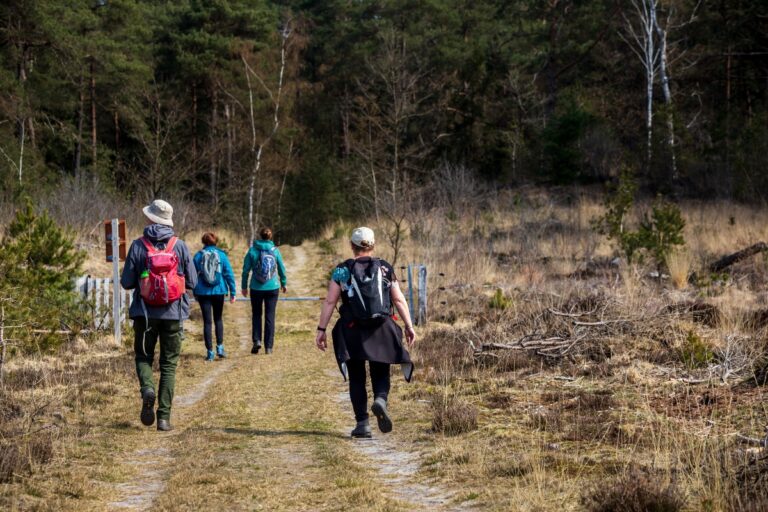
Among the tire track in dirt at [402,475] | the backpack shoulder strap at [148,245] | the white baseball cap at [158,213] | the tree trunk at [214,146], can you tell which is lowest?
the tire track in dirt at [402,475]

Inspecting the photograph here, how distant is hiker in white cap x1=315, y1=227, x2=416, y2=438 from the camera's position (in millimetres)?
7332

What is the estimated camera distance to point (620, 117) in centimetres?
4269

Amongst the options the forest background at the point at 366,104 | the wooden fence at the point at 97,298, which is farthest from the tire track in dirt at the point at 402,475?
the forest background at the point at 366,104

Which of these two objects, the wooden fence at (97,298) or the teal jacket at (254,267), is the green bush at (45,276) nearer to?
the wooden fence at (97,298)

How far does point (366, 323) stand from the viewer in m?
7.43

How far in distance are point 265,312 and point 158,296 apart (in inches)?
223

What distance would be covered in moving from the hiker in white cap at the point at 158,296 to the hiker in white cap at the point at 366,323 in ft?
4.55

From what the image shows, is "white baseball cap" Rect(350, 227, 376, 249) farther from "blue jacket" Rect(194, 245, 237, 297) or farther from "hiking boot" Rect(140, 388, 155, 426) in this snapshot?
"blue jacket" Rect(194, 245, 237, 297)

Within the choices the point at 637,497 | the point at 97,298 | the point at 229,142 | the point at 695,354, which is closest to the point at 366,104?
the point at 229,142

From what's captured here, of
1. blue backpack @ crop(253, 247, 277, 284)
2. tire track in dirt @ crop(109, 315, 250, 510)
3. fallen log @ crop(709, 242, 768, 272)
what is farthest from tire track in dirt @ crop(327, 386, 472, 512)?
fallen log @ crop(709, 242, 768, 272)

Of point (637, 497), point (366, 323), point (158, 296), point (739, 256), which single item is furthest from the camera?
point (739, 256)

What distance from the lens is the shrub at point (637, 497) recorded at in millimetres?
4668

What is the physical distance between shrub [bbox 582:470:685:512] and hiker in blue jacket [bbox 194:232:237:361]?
28.4 feet

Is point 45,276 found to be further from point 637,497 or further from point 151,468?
point 637,497
